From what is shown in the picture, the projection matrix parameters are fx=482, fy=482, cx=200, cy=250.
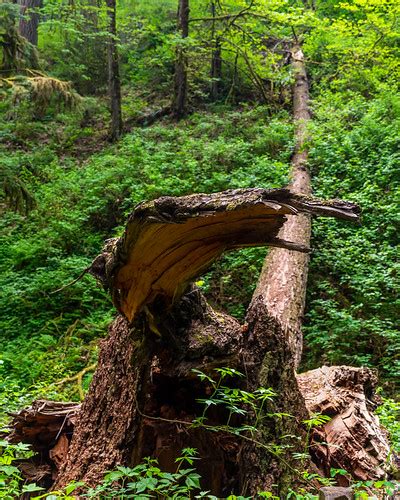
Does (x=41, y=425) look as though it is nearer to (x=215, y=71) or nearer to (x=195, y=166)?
(x=195, y=166)

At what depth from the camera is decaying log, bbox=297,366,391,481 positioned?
316 centimetres

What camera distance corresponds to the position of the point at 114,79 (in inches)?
547

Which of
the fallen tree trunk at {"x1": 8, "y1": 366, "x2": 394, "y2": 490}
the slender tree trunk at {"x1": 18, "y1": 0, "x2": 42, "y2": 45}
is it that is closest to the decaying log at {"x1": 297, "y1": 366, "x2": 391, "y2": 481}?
the fallen tree trunk at {"x1": 8, "y1": 366, "x2": 394, "y2": 490}

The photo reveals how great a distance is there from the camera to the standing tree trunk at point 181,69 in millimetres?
14117

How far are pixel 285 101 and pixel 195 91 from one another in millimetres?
2985

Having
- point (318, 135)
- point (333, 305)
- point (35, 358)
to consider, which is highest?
point (318, 135)

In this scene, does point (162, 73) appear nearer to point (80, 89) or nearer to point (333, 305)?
point (80, 89)

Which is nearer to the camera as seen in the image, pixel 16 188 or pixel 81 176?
pixel 16 188

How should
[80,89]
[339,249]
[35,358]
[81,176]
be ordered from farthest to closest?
[80,89], [81,176], [339,249], [35,358]

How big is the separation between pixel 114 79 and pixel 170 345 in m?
12.5

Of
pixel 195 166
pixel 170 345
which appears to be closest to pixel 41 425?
pixel 170 345

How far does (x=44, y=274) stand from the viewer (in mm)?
7973

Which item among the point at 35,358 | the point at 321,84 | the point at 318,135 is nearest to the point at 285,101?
the point at 321,84

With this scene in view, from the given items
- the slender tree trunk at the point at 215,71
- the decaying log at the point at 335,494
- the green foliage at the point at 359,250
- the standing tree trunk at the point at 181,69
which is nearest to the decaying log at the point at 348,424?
the decaying log at the point at 335,494
